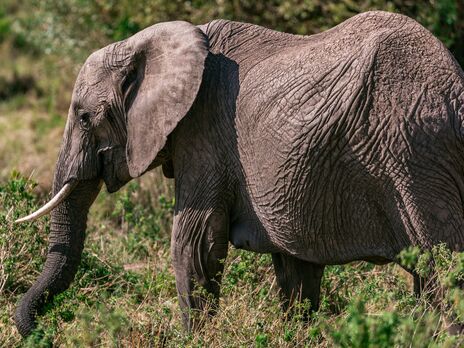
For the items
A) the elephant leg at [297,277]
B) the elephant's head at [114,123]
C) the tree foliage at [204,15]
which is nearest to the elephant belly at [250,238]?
the elephant leg at [297,277]

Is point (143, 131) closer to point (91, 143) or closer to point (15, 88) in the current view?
point (91, 143)

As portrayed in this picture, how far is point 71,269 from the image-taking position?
5.37m

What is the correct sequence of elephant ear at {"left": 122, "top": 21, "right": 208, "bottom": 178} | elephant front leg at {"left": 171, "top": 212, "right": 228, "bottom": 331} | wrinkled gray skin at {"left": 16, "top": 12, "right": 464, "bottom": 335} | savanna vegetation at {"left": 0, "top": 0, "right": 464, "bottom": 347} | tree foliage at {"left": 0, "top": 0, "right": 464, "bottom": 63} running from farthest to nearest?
tree foliage at {"left": 0, "top": 0, "right": 464, "bottom": 63} → elephant front leg at {"left": 171, "top": 212, "right": 228, "bottom": 331} → elephant ear at {"left": 122, "top": 21, "right": 208, "bottom": 178} → wrinkled gray skin at {"left": 16, "top": 12, "right": 464, "bottom": 335} → savanna vegetation at {"left": 0, "top": 0, "right": 464, "bottom": 347}

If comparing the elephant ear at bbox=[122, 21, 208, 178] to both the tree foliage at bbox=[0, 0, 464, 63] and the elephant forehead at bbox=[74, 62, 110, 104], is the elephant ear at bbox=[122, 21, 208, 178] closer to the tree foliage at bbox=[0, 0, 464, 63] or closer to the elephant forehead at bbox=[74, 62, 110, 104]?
the elephant forehead at bbox=[74, 62, 110, 104]

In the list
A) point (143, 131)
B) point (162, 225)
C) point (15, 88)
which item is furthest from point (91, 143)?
point (15, 88)

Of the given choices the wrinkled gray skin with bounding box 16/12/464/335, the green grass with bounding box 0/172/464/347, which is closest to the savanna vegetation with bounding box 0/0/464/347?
the green grass with bounding box 0/172/464/347

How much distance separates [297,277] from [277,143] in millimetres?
944

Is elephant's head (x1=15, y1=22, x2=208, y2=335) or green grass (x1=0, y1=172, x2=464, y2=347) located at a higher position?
elephant's head (x1=15, y1=22, x2=208, y2=335)

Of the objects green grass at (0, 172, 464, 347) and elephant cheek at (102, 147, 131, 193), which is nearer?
green grass at (0, 172, 464, 347)

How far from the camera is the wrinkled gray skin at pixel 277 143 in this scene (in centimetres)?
430

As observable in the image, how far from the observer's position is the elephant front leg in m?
4.98

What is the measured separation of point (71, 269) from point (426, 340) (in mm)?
2120

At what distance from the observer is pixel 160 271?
6102 millimetres

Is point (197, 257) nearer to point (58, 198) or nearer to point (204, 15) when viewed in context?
point (58, 198)
